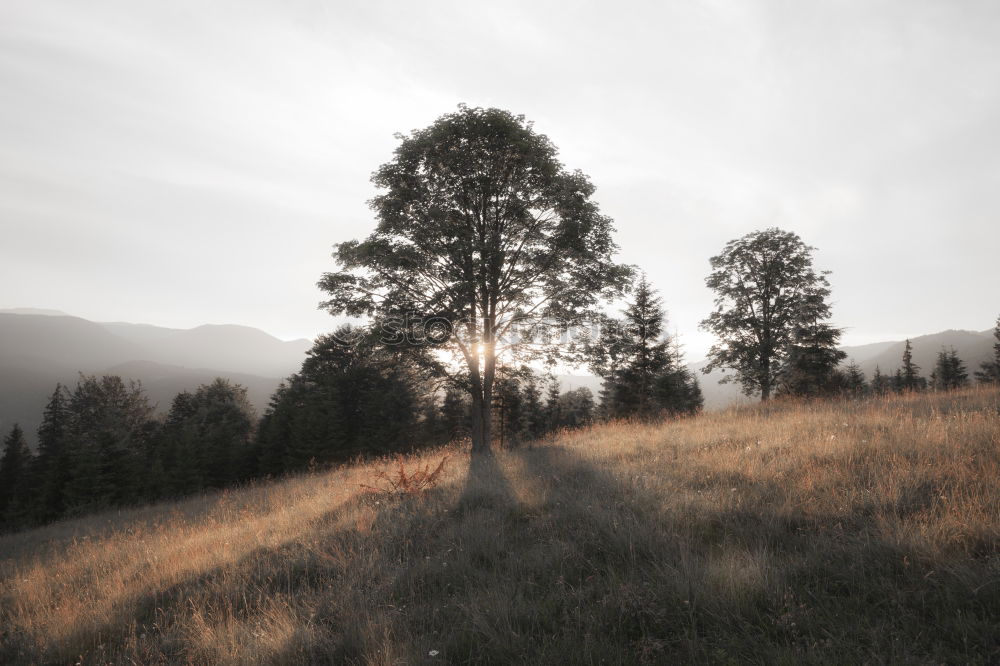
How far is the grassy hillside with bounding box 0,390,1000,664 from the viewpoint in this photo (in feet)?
8.14

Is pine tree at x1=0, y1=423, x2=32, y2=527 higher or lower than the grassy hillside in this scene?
lower

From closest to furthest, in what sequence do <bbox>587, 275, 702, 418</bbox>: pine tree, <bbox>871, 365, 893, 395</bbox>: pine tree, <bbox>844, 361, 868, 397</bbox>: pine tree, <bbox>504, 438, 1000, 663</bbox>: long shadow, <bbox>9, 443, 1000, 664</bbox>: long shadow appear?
<bbox>504, 438, 1000, 663</bbox>: long shadow < <bbox>9, 443, 1000, 664</bbox>: long shadow < <bbox>871, 365, 893, 395</bbox>: pine tree < <bbox>844, 361, 868, 397</bbox>: pine tree < <bbox>587, 275, 702, 418</bbox>: pine tree

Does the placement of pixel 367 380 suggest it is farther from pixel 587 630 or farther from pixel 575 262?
pixel 587 630

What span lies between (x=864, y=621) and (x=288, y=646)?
3869 mm

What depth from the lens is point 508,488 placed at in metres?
6.16

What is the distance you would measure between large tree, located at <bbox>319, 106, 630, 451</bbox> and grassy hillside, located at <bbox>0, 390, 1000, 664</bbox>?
574 centimetres

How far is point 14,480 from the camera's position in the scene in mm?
34969

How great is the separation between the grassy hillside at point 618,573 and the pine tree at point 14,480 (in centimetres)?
3985

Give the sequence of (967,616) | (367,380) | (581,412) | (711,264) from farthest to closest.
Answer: (581,412), (367,380), (711,264), (967,616)

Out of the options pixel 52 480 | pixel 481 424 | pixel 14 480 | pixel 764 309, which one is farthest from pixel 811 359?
pixel 14 480

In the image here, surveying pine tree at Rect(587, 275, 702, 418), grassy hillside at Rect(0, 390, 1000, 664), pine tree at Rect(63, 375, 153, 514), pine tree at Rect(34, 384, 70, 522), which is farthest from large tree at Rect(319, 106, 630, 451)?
pine tree at Rect(34, 384, 70, 522)

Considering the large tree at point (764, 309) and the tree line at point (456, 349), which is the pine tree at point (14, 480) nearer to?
the tree line at point (456, 349)

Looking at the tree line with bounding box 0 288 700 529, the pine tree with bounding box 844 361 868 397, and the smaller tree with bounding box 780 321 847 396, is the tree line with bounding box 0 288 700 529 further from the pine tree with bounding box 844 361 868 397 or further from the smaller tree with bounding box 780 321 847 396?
the pine tree with bounding box 844 361 868 397

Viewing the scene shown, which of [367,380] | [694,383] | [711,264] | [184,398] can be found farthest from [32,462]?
[694,383]
